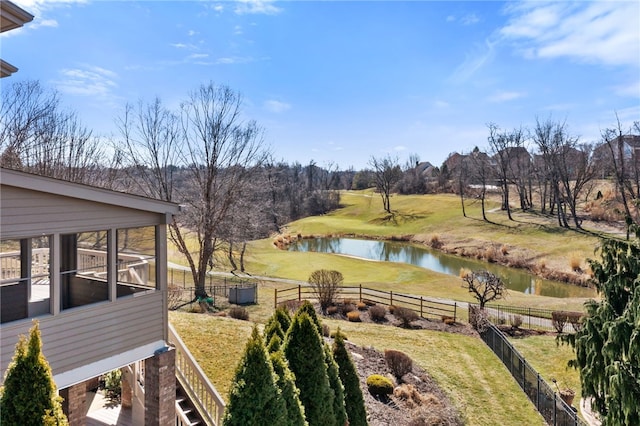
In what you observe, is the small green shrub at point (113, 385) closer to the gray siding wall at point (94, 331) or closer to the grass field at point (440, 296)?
the grass field at point (440, 296)

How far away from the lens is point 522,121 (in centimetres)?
5034

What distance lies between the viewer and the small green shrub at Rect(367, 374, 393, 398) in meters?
10.8

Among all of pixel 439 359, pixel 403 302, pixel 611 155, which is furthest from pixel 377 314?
pixel 611 155

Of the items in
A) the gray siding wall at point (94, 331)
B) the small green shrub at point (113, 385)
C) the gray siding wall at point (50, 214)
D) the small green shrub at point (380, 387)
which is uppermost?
the gray siding wall at point (50, 214)

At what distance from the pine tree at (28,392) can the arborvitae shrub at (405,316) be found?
52.1ft

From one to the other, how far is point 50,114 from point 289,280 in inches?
713

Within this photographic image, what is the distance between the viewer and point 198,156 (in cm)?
2289

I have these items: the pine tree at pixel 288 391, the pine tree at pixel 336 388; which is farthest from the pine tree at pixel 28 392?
the pine tree at pixel 336 388

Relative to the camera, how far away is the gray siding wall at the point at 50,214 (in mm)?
5598

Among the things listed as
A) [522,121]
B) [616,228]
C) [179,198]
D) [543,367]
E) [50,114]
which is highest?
[522,121]

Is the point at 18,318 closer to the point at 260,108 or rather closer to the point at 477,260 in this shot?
the point at 260,108

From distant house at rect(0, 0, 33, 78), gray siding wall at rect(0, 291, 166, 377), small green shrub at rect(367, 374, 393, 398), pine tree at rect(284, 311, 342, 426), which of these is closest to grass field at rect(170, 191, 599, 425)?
small green shrub at rect(367, 374, 393, 398)

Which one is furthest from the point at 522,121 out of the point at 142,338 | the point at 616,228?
the point at 142,338

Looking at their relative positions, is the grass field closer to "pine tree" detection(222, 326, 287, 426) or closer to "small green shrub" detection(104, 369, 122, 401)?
"small green shrub" detection(104, 369, 122, 401)
